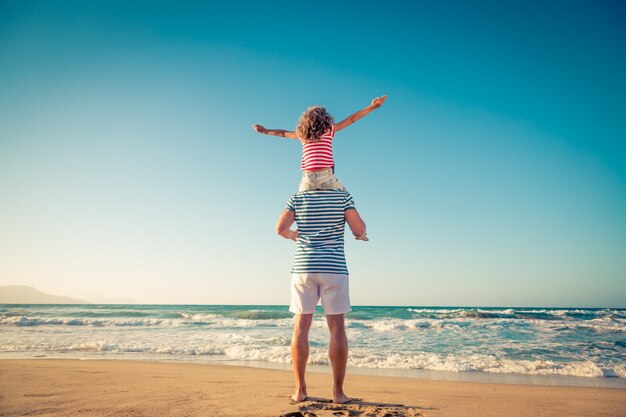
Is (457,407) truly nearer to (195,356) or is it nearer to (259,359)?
(259,359)

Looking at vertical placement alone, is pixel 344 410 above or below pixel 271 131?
below

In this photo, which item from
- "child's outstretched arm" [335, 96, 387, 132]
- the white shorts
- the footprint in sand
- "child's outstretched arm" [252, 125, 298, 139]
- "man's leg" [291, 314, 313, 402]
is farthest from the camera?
"child's outstretched arm" [252, 125, 298, 139]

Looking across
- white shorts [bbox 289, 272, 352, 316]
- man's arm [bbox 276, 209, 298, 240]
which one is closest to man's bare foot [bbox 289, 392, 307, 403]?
white shorts [bbox 289, 272, 352, 316]

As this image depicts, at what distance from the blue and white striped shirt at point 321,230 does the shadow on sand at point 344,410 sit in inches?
39.0

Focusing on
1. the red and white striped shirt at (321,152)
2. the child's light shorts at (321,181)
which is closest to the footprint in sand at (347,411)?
the child's light shorts at (321,181)

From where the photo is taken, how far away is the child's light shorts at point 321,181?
3.16 meters

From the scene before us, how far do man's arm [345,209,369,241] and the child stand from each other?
0.24 m

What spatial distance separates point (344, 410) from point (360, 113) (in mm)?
2299

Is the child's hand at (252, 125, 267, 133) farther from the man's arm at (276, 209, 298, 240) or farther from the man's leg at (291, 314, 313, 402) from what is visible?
the man's leg at (291, 314, 313, 402)

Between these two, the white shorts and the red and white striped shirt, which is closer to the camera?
the white shorts

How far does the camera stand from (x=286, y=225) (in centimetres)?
319

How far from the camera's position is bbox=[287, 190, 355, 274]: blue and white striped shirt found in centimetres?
304

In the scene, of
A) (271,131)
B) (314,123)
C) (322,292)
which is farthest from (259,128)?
(322,292)

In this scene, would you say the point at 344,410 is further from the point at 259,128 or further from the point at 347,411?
the point at 259,128
